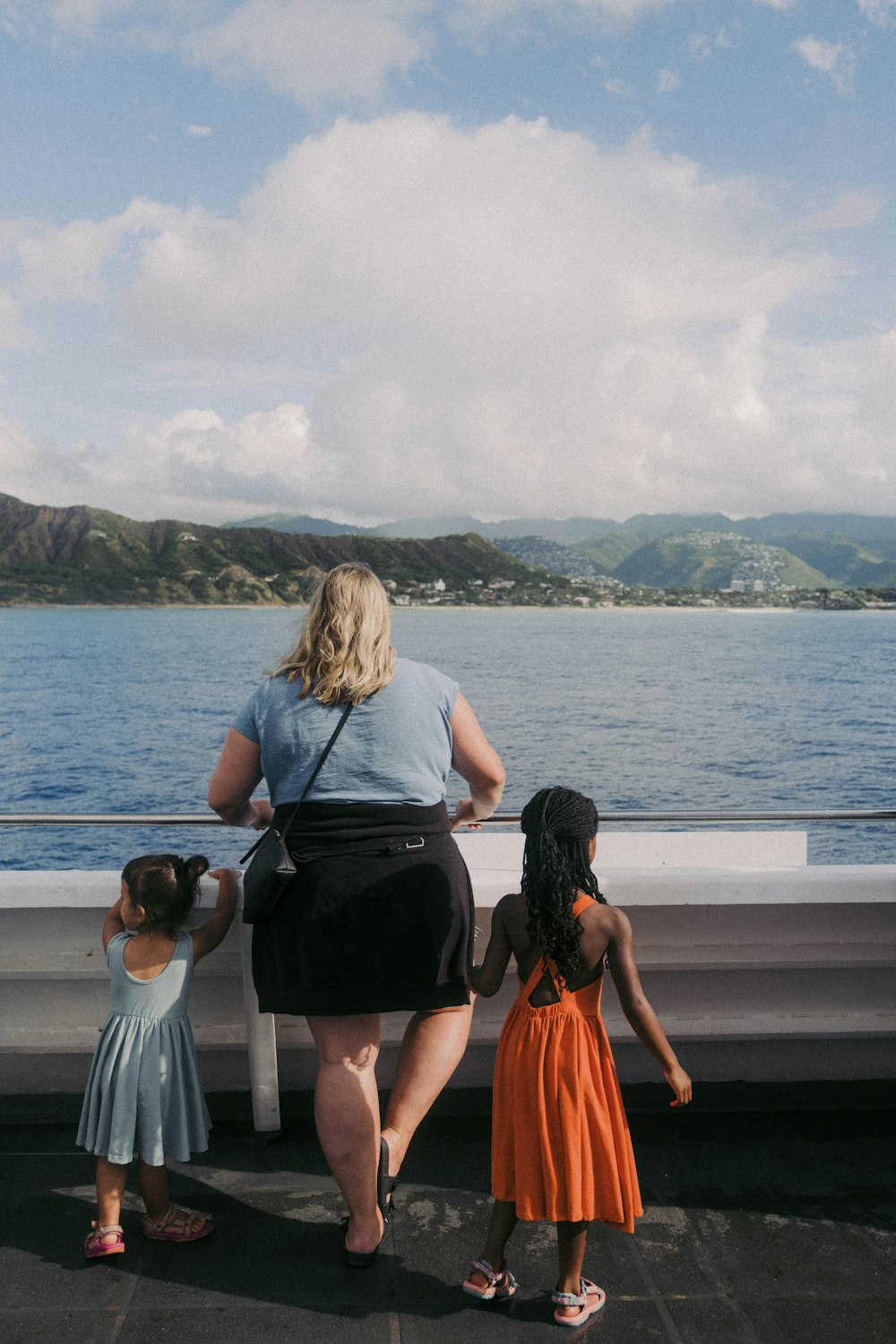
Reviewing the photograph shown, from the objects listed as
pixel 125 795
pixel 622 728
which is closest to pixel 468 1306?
pixel 125 795

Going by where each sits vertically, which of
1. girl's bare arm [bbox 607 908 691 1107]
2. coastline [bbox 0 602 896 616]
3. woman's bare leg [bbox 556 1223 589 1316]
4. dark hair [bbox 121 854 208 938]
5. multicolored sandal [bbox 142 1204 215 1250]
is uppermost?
dark hair [bbox 121 854 208 938]

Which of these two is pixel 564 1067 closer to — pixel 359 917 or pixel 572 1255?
pixel 572 1255

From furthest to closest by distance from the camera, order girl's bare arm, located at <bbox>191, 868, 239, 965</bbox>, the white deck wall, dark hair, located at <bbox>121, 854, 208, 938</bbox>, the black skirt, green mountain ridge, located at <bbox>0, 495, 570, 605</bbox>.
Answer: green mountain ridge, located at <bbox>0, 495, 570, 605</bbox>
the white deck wall
girl's bare arm, located at <bbox>191, 868, 239, 965</bbox>
dark hair, located at <bbox>121, 854, 208, 938</bbox>
the black skirt

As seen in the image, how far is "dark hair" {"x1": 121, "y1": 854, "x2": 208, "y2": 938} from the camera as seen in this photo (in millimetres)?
2479

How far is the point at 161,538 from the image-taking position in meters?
129

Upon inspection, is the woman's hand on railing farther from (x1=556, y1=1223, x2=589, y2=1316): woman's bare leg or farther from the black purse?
(x1=556, y1=1223, x2=589, y2=1316): woman's bare leg

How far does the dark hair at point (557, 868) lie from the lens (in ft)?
7.26

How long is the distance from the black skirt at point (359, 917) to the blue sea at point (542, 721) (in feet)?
1.72

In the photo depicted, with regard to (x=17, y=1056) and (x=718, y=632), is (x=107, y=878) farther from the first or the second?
(x=718, y=632)

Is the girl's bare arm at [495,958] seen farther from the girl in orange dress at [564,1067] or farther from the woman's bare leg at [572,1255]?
the woman's bare leg at [572,1255]

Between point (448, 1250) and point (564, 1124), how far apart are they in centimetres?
51

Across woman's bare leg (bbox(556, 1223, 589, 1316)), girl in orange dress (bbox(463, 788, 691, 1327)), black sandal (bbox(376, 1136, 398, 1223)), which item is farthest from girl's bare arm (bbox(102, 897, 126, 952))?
woman's bare leg (bbox(556, 1223, 589, 1316))

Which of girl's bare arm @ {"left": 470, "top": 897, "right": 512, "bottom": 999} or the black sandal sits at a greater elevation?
girl's bare arm @ {"left": 470, "top": 897, "right": 512, "bottom": 999}

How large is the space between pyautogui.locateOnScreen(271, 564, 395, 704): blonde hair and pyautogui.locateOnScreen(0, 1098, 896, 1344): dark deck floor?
1305 mm
